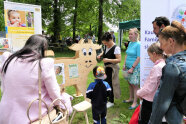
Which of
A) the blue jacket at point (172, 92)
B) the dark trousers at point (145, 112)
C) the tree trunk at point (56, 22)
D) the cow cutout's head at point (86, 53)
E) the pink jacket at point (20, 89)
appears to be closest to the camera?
the blue jacket at point (172, 92)

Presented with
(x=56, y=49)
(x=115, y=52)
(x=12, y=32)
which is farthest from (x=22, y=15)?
(x=56, y=49)

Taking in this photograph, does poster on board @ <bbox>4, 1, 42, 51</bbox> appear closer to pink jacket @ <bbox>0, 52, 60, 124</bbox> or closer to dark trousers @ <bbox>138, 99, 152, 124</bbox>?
pink jacket @ <bbox>0, 52, 60, 124</bbox>

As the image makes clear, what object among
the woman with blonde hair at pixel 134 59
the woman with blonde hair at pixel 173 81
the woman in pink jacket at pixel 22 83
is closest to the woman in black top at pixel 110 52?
the woman with blonde hair at pixel 134 59

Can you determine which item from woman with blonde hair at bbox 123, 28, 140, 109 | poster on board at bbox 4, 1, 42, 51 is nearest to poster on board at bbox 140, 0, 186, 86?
woman with blonde hair at bbox 123, 28, 140, 109

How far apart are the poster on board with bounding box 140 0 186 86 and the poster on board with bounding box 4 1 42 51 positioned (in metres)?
2.14

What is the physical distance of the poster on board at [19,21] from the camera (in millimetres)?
3090

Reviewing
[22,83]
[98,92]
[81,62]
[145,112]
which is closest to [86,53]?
[81,62]

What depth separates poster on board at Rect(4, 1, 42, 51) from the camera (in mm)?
3090

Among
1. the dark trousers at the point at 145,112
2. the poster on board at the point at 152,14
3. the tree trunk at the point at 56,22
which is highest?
the tree trunk at the point at 56,22

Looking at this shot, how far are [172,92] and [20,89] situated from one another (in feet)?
4.04

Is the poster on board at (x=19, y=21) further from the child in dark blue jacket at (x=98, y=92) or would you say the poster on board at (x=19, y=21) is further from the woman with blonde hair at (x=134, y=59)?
the woman with blonde hair at (x=134, y=59)

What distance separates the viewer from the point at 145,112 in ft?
7.00

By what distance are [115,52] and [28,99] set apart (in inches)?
88.8

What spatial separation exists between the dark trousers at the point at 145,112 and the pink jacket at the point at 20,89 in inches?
52.2
